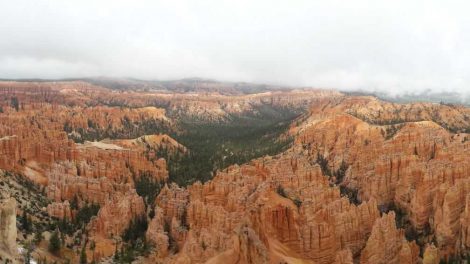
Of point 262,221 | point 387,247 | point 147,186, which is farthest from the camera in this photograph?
point 147,186

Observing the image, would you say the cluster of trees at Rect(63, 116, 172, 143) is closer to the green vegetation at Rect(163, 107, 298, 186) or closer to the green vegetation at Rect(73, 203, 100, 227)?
the green vegetation at Rect(163, 107, 298, 186)

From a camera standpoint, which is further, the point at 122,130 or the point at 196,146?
the point at 122,130

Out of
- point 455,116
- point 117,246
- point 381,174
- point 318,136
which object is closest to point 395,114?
point 455,116

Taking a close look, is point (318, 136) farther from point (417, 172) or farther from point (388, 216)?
point (388, 216)

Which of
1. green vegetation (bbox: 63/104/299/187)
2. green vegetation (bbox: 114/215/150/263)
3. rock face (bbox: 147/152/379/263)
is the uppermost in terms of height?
rock face (bbox: 147/152/379/263)

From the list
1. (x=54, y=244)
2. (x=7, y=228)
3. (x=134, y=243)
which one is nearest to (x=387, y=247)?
(x=134, y=243)

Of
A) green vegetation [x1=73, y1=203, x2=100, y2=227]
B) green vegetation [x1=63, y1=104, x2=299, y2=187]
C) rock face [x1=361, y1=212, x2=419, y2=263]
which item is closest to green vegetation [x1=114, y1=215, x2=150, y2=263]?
green vegetation [x1=73, y1=203, x2=100, y2=227]

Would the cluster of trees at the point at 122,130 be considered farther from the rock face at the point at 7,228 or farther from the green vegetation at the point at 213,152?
the rock face at the point at 7,228

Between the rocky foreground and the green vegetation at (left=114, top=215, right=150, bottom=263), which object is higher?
the rocky foreground

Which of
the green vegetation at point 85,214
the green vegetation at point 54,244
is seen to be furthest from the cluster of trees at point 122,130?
the green vegetation at point 54,244

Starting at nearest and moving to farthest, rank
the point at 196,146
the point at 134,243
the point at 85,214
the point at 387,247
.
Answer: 1. the point at 387,247
2. the point at 134,243
3. the point at 85,214
4. the point at 196,146

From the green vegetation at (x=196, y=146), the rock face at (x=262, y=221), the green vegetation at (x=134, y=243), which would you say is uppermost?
the rock face at (x=262, y=221)

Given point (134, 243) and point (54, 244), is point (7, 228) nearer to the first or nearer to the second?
point (54, 244)
